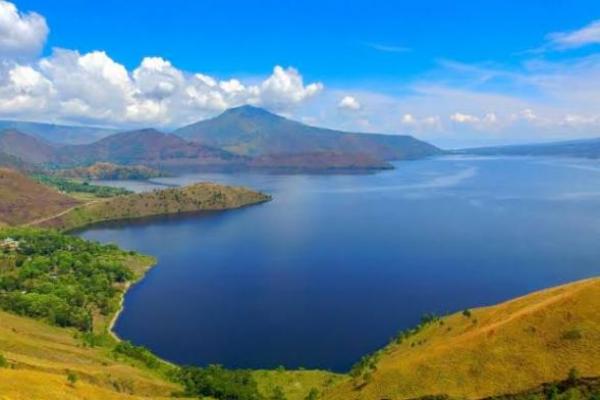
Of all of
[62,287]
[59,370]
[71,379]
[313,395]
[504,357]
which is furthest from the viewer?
[62,287]

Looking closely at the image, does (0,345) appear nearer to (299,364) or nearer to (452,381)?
(299,364)

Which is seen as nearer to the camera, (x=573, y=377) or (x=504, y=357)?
(x=573, y=377)

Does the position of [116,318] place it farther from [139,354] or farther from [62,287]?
[139,354]

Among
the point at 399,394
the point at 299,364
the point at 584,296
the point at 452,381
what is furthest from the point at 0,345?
the point at 584,296

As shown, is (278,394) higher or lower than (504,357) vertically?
lower

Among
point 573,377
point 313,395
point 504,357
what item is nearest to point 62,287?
point 313,395

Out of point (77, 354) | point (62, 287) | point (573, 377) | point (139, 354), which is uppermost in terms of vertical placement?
point (573, 377)

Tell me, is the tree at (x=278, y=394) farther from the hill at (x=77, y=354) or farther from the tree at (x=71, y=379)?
the tree at (x=71, y=379)
